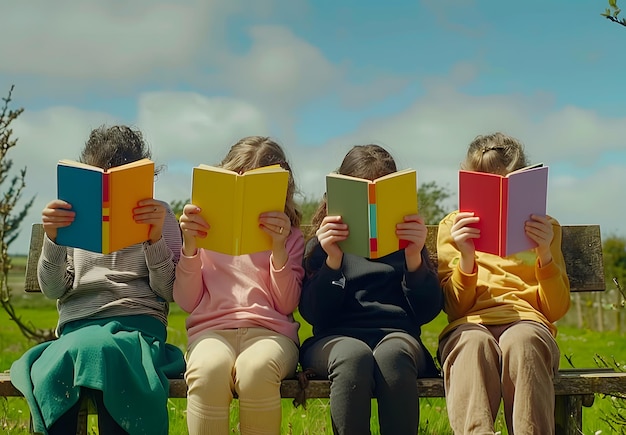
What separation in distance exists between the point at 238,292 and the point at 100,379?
645 mm

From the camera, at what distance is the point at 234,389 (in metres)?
2.84

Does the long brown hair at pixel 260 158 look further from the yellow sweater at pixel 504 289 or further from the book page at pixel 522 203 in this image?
the book page at pixel 522 203

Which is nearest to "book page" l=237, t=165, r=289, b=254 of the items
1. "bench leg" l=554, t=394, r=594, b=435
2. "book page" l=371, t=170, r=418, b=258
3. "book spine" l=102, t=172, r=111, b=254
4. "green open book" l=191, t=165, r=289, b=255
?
"green open book" l=191, t=165, r=289, b=255

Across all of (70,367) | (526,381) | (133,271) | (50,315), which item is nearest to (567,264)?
(526,381)

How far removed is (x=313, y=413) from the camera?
4.00 m

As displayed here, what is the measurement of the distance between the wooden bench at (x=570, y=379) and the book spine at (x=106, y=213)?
1.83ft

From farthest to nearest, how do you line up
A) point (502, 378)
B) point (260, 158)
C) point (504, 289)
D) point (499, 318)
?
point (260, 158) < point (504, 289) < point (499, 318) < point (502, 378)

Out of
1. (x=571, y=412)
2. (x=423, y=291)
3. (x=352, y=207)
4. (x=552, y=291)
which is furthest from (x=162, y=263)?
(x=571, y=412)

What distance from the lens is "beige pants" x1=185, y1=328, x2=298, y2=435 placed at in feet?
9.08

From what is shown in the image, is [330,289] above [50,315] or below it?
above

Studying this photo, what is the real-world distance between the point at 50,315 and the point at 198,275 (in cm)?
1158

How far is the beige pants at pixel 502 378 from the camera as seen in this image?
2.75 m

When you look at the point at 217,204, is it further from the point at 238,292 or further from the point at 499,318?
the point at 499,318

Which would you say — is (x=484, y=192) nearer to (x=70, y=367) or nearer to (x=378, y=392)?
(x=378, y=392)
